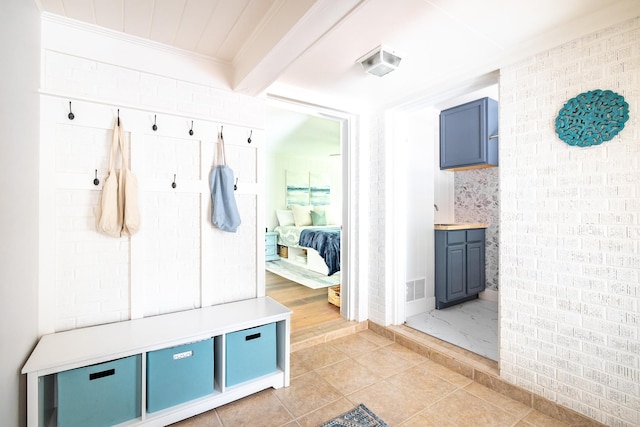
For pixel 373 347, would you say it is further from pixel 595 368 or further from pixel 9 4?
pixel 9 4

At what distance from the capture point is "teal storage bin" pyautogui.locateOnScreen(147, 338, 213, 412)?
1605mm

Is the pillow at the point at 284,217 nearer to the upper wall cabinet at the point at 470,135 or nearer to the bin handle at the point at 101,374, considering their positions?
the upper wall cabinet at the point at 470,135

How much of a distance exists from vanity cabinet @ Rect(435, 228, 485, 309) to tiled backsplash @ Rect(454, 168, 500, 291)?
0.15 m

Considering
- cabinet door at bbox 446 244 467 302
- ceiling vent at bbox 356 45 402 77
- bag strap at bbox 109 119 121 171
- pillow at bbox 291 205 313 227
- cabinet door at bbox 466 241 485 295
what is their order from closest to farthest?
bag strap at bbox 109 119 121 171
ceiling vent at bbox 356 45 402 77
cabinet door at bbox 446 244 467 302
cabinet door at bbox 466 241 485 295
pillow at bbox 291 205 313 227

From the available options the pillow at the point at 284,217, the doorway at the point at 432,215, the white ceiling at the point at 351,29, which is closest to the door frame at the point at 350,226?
the doorway at the point at 432,215

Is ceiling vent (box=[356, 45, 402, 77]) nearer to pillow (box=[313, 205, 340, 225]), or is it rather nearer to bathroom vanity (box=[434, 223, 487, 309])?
bathroom vanity (box=[434, 223, 487, 309])

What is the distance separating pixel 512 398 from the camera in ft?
6.23

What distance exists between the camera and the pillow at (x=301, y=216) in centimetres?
651

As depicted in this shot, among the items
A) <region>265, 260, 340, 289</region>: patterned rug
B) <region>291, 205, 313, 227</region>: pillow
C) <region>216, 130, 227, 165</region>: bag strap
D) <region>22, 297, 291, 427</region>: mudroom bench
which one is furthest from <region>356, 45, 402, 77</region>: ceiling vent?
<region>291, 205, 313, 227</region>: pillow

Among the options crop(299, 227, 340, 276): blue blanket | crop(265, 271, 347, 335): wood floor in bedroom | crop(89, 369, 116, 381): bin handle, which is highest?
crop(299, 227, 340, 276): blue blanket

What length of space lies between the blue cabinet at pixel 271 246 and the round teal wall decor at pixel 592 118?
17.3 feet

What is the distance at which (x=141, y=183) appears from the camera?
1.91 m

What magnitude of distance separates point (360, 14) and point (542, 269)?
5.97 feet

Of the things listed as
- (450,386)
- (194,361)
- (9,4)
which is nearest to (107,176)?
(9,4)
